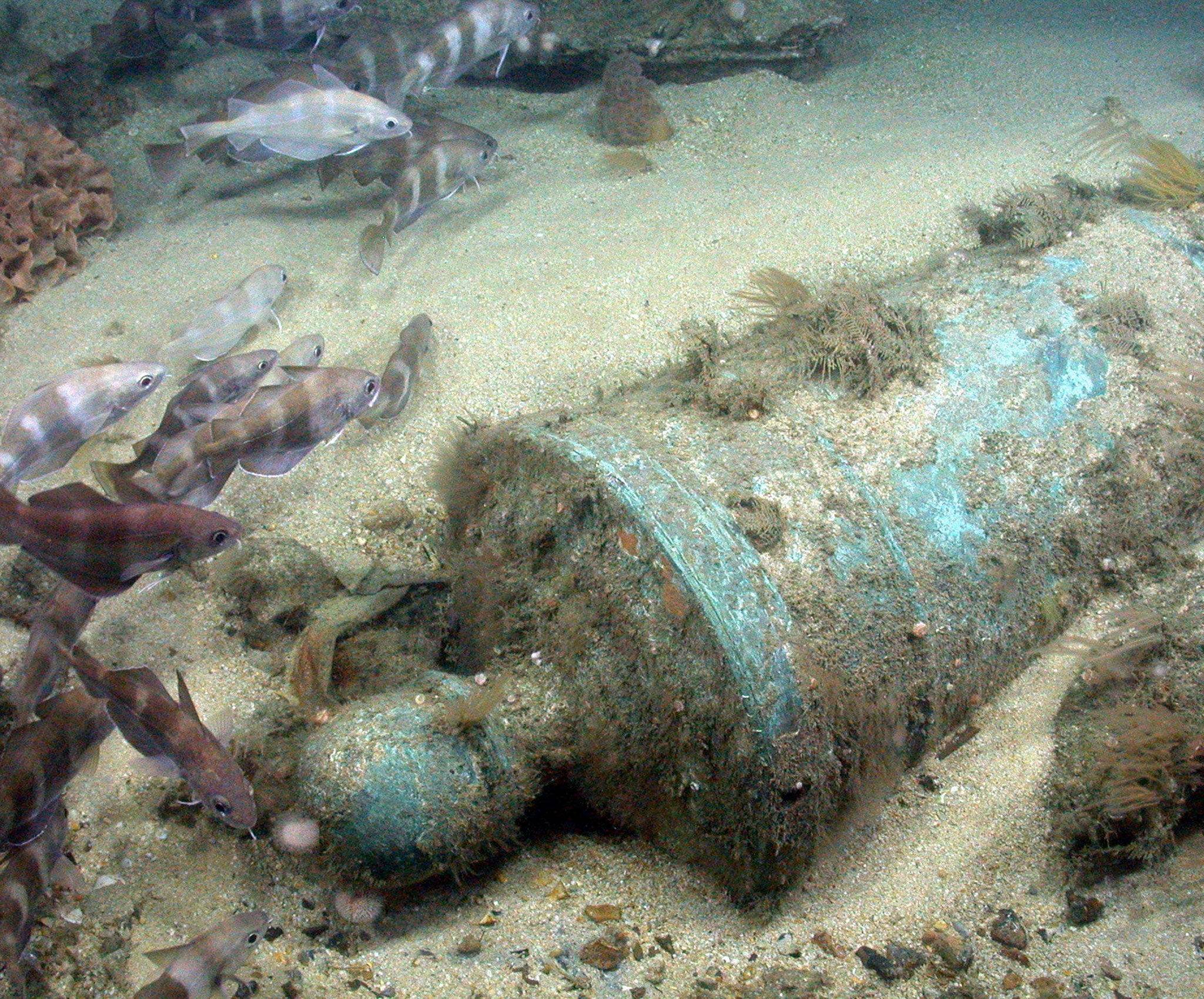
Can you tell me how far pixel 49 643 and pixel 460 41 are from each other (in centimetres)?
466

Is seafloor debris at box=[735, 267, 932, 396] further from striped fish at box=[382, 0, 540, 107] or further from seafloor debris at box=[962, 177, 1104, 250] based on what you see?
striped fish at box=[382, 0, 540, 107]

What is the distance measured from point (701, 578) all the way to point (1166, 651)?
2.05 metres

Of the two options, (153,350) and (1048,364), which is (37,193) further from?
(1048,364)

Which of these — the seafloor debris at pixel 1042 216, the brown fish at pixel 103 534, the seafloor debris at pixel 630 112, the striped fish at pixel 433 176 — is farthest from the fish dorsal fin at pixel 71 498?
the seafloor debris at pixel 630 112

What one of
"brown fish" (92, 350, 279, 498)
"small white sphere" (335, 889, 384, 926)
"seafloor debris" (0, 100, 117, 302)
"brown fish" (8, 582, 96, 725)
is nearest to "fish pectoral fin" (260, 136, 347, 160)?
"brown fish" (92, 350, 279, 498)

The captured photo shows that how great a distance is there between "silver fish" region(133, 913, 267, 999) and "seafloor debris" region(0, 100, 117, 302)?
5164mm

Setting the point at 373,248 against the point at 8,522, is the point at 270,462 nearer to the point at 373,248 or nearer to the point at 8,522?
the point at 8,522

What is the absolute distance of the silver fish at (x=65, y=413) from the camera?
3.07 metres

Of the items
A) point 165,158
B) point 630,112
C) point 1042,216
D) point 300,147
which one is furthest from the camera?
point 630,112

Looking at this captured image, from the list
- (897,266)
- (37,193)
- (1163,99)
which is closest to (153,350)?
(37,193)

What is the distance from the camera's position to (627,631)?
103 inches

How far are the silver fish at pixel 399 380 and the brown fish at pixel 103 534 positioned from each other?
5.67 ft

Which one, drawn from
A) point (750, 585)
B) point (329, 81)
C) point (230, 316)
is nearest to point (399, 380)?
point (230, 316)

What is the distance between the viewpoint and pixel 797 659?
2.39 m
